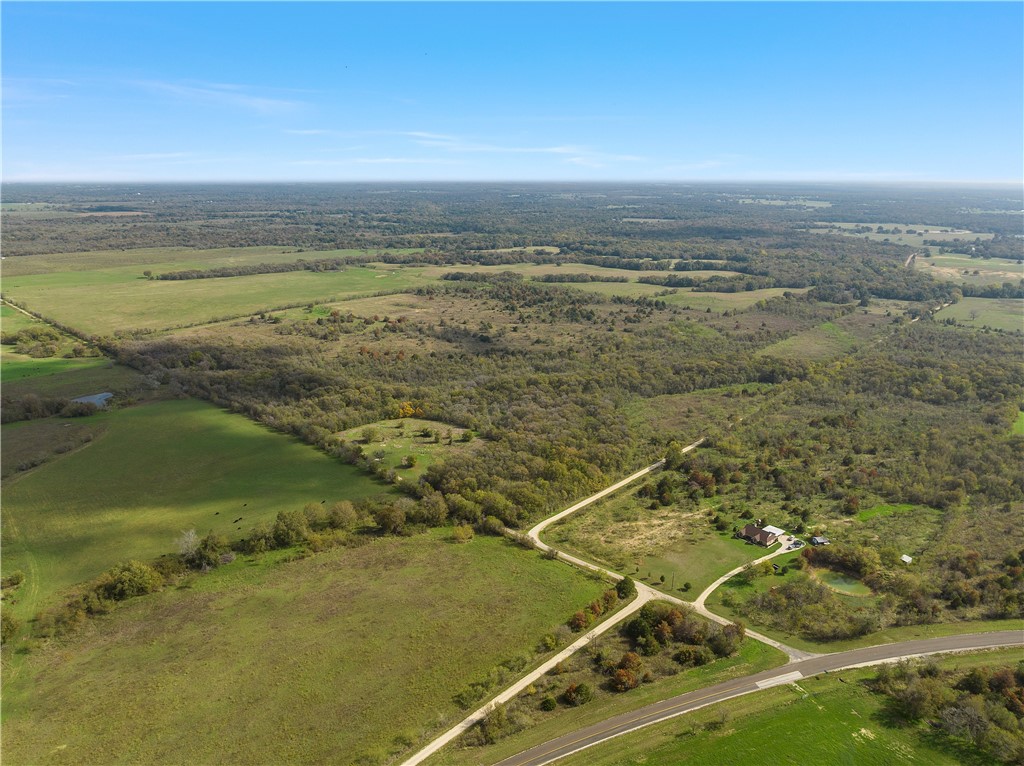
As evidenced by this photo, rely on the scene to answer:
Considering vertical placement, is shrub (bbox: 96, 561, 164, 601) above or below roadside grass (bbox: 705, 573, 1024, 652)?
above

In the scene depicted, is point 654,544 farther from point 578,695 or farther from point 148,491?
point 148,491

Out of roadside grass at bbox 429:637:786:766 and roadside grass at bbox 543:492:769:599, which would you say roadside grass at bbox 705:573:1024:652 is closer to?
roadside grass at bbox 429:637:786:766

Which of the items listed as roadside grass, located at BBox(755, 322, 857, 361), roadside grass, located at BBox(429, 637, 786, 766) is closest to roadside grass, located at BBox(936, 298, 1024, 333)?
roadside grass, located at BBox(755, 322, 857, 361)

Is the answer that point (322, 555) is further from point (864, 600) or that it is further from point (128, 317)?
point (128, 317)

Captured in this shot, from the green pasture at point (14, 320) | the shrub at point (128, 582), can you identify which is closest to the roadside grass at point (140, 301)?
the green pasture at point (14, 320)

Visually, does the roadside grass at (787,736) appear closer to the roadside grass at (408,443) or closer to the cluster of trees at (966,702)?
the cluster of trees at (966,702)

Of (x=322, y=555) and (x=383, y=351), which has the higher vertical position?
(x=383, y=351)

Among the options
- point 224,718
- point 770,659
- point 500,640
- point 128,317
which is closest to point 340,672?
point 224,718
